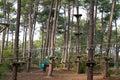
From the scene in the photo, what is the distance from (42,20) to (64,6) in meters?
3.68

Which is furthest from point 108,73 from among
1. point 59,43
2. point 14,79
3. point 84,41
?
point 59,43

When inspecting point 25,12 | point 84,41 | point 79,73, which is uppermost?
point 25,12

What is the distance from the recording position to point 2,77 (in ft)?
48.0

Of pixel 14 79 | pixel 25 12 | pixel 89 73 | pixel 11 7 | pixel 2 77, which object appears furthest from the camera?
pixel 25 12

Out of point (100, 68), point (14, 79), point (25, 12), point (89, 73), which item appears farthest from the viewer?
point (25, 12)

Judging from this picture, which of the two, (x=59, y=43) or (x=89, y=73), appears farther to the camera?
(x=59, y=43)

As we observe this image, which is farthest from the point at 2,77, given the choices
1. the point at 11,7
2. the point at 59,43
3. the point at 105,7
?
the point at 59,43

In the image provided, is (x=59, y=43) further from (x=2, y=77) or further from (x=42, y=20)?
(x=2, y=77)

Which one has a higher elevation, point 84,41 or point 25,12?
point 25,12

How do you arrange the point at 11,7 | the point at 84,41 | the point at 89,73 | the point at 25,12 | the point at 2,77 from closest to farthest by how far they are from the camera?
1. the point at 89,73
2. the point at 2,77
3. the point at 11,7
4. the point at 25,12
5. the point at 84,41

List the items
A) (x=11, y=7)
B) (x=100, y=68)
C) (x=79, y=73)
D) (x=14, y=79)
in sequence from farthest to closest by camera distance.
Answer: (x=11, y=7) < (x=100, y=68) < (x=79, y=73) < (x=14, y=79)

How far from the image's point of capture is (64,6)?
27203 mm

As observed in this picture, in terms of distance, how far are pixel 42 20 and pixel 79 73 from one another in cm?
1297

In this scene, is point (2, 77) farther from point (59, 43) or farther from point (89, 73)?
point (59, 43)
